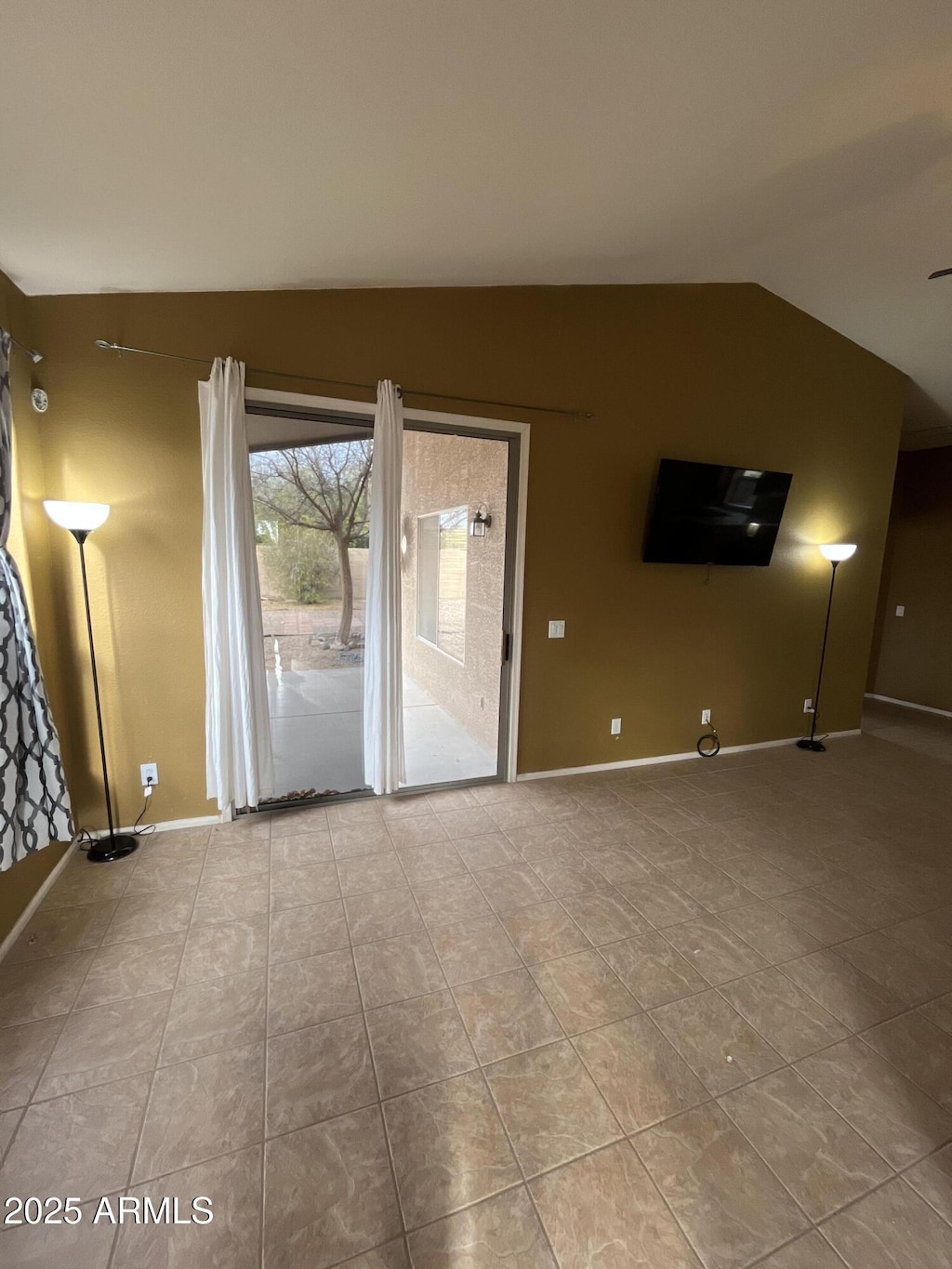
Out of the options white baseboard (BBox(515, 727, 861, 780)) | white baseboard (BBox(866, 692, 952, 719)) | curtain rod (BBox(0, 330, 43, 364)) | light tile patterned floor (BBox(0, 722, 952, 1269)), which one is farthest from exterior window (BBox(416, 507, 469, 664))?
white baseboard (BBox(866, 692, 952, 719))

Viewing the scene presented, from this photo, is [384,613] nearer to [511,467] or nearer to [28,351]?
[511,467]

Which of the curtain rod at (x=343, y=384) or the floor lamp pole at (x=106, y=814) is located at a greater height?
the curtain rod at (x=343, y=384)

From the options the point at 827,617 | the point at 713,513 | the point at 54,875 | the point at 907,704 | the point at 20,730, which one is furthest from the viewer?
the point at 907,704

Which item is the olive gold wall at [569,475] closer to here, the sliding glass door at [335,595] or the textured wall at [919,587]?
the sliding glass door at [335,595]

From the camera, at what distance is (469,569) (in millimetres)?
4457

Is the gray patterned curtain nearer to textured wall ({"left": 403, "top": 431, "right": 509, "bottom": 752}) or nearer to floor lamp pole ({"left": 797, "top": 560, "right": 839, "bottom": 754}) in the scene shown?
textured wall ({"left": 403, "top": 431, "right": 509, "bottom": 752})

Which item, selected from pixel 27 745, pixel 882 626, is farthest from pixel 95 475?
pixel 882 626

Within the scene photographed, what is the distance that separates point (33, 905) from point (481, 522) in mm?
3373

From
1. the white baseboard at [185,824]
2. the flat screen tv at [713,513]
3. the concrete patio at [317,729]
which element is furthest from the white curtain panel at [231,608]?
the flat screen tv at [713,513]

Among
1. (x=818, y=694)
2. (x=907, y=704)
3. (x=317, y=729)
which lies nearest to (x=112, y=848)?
(x=317, y=729)

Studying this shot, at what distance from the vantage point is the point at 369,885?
241cm

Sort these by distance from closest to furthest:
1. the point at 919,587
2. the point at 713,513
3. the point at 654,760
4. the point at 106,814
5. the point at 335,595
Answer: the point at 106,814 < the point at 335,595 < the point at 713,513 < the point at 654,760 < the point at 919,587

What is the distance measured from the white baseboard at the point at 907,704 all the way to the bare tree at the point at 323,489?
6.20 m

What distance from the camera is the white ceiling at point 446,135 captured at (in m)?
1.25
